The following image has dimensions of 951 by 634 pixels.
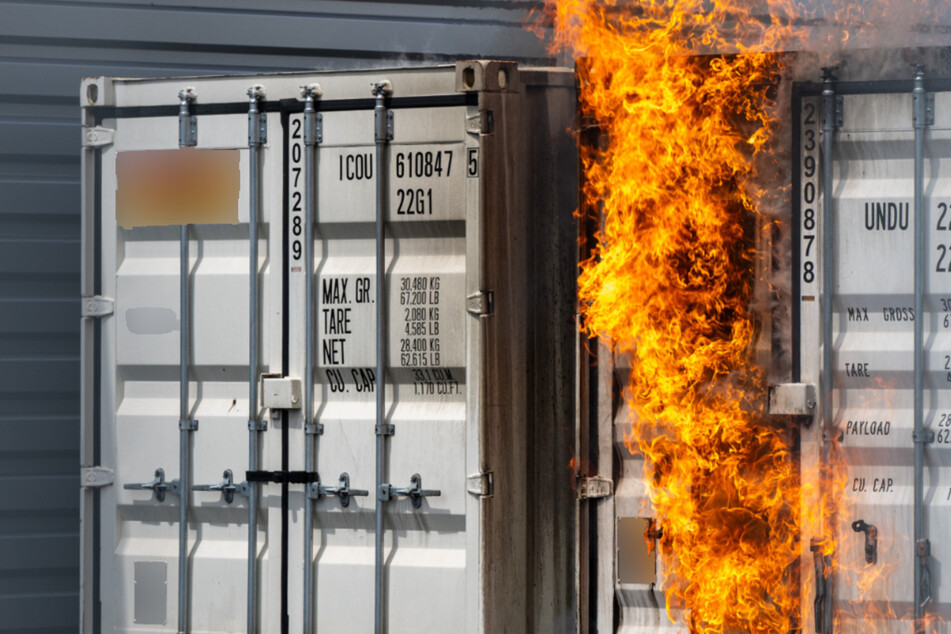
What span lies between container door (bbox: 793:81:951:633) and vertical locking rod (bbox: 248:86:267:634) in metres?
2.52

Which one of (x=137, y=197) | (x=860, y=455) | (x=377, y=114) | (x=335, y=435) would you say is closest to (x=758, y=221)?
(x=860, y=455)

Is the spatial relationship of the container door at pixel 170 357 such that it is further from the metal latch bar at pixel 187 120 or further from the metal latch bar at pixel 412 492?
the metal latch bar at pixel 412 492

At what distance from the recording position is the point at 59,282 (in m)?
5.62

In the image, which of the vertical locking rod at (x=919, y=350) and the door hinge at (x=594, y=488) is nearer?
the vertical locking rod at (x=919, y=350)

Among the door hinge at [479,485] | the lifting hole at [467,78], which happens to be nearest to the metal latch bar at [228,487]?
the door hinge at [479,485]

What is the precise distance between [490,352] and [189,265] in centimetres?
155

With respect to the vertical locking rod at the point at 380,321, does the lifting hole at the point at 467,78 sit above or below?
above

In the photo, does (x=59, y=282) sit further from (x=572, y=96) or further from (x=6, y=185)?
(x=572, y=96)

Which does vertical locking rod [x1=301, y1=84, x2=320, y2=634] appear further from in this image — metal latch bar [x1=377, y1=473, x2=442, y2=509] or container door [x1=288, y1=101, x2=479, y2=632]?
metal latch bar [x1=377, y1=473, x2=442, y2=509]

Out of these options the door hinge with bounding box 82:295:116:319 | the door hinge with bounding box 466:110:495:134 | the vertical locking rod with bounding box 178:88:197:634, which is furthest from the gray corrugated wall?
the door hinge with bounding box 466:110:495:134

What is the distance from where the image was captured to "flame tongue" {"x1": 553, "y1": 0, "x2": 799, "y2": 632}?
404 cm

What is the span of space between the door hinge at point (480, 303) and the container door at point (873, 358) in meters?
1.39

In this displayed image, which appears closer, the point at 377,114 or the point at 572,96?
the point at 377,114

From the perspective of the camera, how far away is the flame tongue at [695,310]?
13.3 feet
